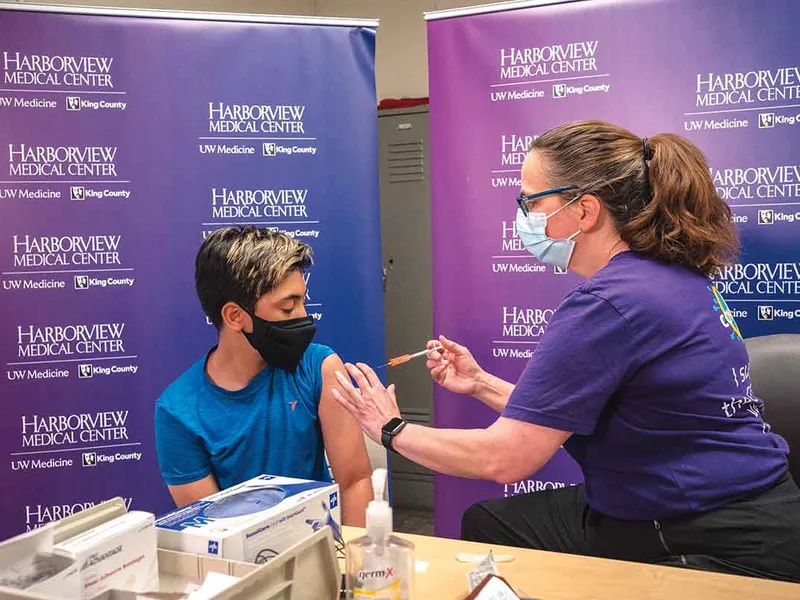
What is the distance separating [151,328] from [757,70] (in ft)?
7.46

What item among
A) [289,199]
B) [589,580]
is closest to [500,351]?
[289,199]

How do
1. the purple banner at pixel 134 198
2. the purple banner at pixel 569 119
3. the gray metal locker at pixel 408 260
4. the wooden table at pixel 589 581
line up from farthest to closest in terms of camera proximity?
the gray metal locker at pixel 408 260 → the purple banner at pixel 134 198 → the purple banner at pixel 569 119 → the wooden table at pixel 589 581

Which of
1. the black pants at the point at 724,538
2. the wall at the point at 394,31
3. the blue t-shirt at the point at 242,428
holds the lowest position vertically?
the black pants at the point at 724,538

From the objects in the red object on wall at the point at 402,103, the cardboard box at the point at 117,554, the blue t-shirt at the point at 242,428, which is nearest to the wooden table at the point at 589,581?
the cardboard box at the point at 117,554

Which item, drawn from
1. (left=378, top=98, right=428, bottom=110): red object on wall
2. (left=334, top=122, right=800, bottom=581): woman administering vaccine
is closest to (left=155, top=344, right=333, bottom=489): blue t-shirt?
(left=334, top=122, right=800, bottom=581): woman administering vaccine

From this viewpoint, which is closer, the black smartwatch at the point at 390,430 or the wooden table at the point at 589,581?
the wooden table at the point at 589,581

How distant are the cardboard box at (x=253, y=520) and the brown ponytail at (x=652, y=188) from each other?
36.0 inches

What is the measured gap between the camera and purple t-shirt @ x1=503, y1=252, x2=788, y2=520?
4.79ft

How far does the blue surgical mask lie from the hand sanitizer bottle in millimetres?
993

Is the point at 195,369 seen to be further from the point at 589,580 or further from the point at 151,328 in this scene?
the point at 589,580

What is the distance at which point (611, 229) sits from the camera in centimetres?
171

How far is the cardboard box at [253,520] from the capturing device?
1.05m

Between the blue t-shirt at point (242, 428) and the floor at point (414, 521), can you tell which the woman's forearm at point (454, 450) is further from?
the floor at point (414, 521)

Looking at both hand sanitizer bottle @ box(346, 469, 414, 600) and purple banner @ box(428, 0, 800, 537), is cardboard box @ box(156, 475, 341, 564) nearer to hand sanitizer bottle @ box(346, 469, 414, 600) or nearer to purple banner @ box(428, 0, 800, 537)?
hand sanitizer bottle @ box(346, 469, 414, 600)
